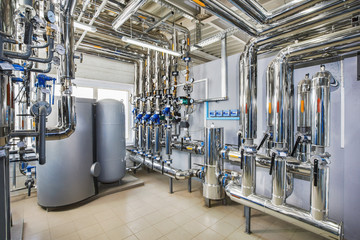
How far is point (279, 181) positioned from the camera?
1.84m

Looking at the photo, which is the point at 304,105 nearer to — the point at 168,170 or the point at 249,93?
the point at 249,93

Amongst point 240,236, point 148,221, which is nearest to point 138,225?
point 148,221

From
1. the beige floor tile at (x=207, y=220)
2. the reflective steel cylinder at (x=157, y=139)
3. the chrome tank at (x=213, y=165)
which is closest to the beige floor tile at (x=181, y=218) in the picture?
the beige floor tile at (x=207, y=220)

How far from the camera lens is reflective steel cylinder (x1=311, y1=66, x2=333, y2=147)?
1591 mm

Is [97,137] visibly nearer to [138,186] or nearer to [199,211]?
[138,186]

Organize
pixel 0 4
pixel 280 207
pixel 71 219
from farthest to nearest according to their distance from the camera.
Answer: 1. pixel 71 219
2. pixel 280 207
3. pixel 0 4

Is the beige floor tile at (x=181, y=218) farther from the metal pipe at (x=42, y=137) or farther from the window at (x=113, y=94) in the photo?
the window at (x=113, y=94)

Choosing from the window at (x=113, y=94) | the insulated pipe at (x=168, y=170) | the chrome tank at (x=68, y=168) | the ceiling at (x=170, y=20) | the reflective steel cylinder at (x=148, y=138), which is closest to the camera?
the chrome tank at (x=68, y=168)

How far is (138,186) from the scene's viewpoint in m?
3.41

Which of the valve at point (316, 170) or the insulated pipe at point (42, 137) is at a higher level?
the insulated pipe at point (42, 137)

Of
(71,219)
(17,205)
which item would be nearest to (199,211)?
(71,219)

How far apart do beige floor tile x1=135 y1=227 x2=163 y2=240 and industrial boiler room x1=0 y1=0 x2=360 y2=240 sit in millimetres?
17

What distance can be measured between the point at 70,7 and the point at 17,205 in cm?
293

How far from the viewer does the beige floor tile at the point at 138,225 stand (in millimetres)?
2096
